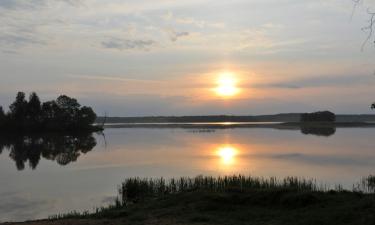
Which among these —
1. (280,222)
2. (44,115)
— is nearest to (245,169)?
(280,222)

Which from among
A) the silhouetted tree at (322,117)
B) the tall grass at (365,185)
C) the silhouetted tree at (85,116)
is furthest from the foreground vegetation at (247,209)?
the silhouetted tree at (322,117)

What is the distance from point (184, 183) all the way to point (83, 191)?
17.9 feet

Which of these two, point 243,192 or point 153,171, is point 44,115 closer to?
point 153,171

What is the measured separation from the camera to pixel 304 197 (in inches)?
582

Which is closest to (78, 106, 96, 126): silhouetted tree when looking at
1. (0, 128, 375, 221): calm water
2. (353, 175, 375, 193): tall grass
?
(0, 128, 375, 221): calm water

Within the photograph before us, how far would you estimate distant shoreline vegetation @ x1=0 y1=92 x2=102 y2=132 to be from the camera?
10337 cm

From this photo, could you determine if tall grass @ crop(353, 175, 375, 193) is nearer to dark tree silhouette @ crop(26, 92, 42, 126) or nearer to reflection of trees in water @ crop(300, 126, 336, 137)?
reflection of trees in water @ crop(300, 126, 336, 137)

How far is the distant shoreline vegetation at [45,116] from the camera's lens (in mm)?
103369

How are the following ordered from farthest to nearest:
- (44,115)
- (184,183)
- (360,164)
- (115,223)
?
1. (44,115)
2. (360,164)
3. (184,183)
4. (115,223)

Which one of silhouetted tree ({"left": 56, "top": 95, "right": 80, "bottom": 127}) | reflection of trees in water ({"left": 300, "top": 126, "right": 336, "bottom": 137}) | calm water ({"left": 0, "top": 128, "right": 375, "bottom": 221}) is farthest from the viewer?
silhouetted tree ({"left": 56, "top": 95, "right": 80, "bottom": 127})

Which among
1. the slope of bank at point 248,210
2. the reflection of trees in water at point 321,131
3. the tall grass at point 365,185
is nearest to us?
→ the slope of bank at point 248,210

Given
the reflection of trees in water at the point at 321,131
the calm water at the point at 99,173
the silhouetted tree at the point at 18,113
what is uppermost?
the silhouetted tree at the point at 18,113

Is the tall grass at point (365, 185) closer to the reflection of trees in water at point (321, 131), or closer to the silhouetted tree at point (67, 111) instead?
the reflection of trees in water at point (321, 131)

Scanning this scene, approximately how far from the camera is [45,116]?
107438 millimetres
